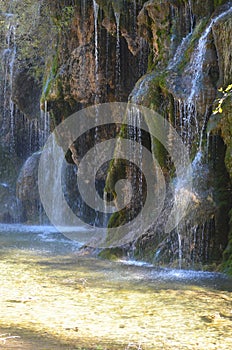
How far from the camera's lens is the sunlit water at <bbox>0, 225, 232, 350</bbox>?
6230 millimetres

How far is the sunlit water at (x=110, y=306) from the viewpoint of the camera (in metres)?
6.23

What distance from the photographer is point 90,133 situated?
20.7m

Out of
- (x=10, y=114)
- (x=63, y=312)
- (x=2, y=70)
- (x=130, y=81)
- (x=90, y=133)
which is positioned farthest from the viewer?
(x=10, y=114)

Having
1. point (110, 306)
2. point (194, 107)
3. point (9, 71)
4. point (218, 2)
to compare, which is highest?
point (9, 71)

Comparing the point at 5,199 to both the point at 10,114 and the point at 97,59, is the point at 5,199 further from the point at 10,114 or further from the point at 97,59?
the point at 97,59

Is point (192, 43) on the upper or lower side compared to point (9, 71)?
lower

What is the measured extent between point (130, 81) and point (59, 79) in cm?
275

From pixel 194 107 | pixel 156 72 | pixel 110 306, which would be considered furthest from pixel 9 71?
pixel 110 306

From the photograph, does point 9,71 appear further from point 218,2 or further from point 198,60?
point 198,60

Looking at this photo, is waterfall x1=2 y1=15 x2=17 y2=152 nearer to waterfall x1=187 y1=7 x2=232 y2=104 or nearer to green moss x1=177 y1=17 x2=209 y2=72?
green moss x1=177 y1=17 x2=209 y2=72

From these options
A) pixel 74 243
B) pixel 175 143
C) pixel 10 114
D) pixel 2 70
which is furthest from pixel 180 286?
pixel 10 114

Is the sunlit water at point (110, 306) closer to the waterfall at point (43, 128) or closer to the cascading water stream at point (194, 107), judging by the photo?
the cascading water stream at point (194, 107)

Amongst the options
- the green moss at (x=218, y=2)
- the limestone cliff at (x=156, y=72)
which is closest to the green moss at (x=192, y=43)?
the limestone cliff at (x=156, y=72)

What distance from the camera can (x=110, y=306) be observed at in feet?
25.8
